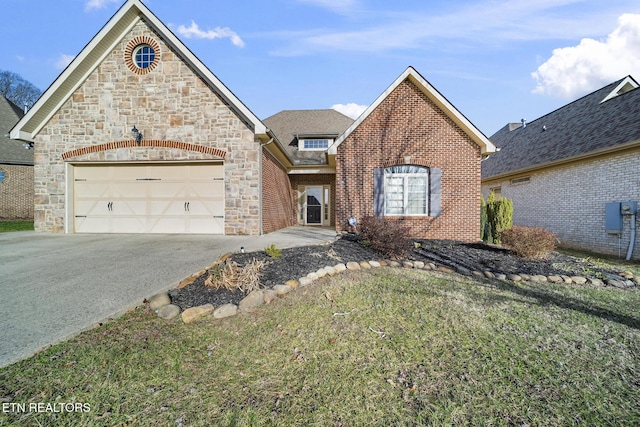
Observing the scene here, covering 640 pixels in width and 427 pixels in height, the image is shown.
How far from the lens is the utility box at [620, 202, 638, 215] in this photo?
834 cm

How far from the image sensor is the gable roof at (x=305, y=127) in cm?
1565

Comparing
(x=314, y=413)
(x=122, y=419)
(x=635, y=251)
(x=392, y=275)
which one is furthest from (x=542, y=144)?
(x=122, y=419)

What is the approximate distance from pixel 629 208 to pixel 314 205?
11721 millimetres

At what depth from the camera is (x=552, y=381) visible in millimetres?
2516

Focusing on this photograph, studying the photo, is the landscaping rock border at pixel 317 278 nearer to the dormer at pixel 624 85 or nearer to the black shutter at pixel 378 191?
the black shutter at pixel 378 191

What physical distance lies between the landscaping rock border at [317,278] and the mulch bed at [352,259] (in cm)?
12

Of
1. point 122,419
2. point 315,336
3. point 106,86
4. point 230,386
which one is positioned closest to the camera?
point 122,419

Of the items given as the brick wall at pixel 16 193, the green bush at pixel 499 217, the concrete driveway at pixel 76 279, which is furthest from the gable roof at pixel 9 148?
the green bush at pixel 499 217

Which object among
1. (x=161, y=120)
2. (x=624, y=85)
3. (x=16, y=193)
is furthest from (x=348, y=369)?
(x=16, y=193)

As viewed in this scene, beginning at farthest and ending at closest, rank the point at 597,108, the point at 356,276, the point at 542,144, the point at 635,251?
the point at 542,144 → the point at 597,108 → the point at 635,251 → the point at 356,276

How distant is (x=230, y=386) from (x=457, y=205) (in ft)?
29.9

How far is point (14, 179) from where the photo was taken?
55.0ft

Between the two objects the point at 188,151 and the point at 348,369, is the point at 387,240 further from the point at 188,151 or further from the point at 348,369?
the point at 188,151

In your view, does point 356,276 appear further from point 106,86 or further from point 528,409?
point 106,86
